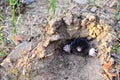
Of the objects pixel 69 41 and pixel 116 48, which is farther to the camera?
pixel 69 41

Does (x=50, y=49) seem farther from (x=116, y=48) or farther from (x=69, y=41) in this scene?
(x=116, y=48)

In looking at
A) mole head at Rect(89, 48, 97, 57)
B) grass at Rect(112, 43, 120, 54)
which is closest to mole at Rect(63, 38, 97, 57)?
mole head at Rect(89, 48, 97, 57)

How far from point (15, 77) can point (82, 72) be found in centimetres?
51

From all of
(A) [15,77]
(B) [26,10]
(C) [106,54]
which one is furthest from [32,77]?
(B) [26,10]

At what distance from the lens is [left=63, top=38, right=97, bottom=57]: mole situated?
2705 millimetres

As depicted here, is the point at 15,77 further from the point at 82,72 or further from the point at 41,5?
the point at 41,5

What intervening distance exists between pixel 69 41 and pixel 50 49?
9.2 inches

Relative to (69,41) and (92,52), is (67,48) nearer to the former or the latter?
(69,41)

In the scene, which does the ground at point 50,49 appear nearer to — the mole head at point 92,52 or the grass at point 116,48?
the mole head at point 92,52

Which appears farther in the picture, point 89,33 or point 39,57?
point 89,33

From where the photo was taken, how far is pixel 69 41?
2795 mm

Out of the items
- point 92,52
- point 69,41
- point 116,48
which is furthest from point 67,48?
point 116,48

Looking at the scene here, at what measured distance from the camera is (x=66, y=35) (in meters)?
2.77

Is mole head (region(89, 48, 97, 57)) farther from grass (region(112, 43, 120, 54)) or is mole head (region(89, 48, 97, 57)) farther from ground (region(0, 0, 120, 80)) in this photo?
grass (region(112, 43, 120, 54))
